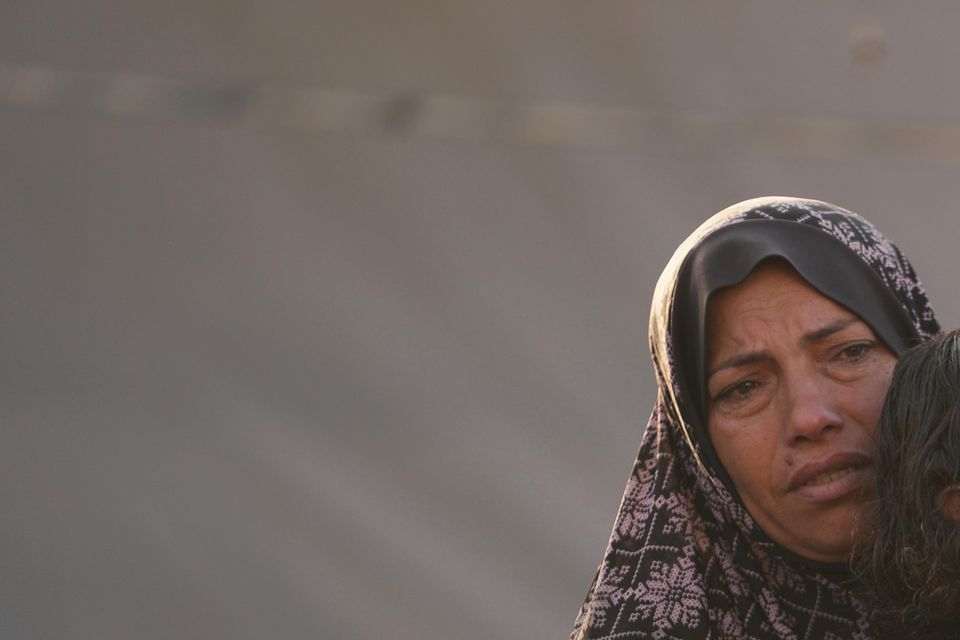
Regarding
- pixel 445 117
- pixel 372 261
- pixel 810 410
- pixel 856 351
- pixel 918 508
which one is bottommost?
pixel 918 508

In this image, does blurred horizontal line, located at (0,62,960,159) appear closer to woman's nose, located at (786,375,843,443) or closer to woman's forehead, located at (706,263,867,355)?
woman's forehead, located at (706,263,867,355)

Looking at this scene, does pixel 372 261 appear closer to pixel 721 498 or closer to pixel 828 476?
pixel 721 498

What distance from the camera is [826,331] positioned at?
6.17 ft

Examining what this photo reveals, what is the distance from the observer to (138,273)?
10.8 feet

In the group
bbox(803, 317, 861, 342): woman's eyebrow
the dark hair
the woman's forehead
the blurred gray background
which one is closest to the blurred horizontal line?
the blurred gray background

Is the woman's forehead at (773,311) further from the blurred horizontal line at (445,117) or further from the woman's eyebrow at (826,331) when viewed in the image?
the blurred horizontal line at (445,117)

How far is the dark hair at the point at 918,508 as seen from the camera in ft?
5.45

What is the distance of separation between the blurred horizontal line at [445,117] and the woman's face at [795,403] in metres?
1.60

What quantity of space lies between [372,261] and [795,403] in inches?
68.7

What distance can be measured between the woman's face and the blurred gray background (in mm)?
Result: 1574

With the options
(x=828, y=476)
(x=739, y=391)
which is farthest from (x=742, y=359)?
(x=828, y=476)

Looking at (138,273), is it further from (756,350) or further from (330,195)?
(756,350)

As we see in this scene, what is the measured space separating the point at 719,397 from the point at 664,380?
0.14 meters

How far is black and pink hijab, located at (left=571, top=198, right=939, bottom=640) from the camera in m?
1.91
